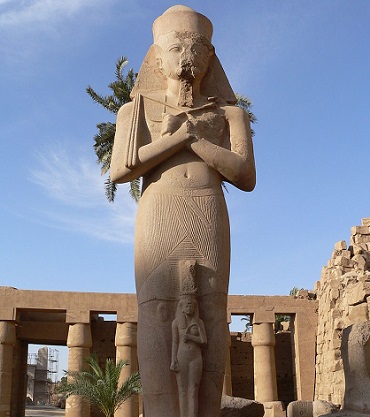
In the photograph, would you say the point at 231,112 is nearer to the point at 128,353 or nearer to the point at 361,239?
the point at 361,239

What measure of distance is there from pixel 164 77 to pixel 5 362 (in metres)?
14.9

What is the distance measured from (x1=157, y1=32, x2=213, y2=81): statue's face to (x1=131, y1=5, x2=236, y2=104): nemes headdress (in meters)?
0.07

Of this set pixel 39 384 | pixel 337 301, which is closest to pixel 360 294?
pixel 337 301

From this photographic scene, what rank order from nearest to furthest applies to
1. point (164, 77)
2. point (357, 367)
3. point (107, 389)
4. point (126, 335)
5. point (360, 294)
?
1. point (164, 77)
2. point (357, 367)
3. point (360, 294)
4. point (107, 389)
5. point (126, 335)

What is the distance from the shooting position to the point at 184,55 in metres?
4.67

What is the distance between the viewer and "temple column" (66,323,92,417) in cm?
1745

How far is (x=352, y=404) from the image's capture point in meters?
5.60

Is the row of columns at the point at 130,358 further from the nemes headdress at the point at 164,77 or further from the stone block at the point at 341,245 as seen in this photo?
the nemes headdress at the point at 164,77

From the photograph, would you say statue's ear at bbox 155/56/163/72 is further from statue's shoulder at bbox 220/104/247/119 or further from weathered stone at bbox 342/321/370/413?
weathered stone at bbox 342/321/370/413

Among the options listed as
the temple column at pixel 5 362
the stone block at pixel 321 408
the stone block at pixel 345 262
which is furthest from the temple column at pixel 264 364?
the stone block at pixel 321 408

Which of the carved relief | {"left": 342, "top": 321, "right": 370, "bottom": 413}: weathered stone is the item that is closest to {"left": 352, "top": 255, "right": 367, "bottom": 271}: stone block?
{"left": 342, "top": 321, "right": 370, "bottom": 413}: weathered stone

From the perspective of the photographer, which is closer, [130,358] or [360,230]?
[360,230]

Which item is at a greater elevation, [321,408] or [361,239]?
[361,239]

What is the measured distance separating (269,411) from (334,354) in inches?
84.7
